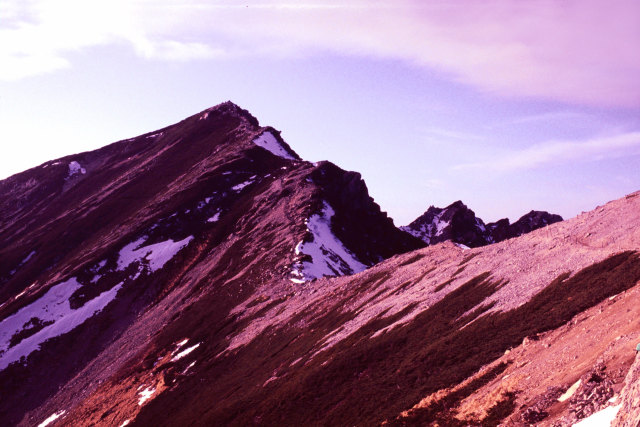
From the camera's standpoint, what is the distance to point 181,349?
85438 mm

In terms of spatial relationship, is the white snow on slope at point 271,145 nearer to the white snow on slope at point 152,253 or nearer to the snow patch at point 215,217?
the snow patch at point 215,217

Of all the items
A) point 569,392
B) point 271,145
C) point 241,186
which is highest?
point 271,145

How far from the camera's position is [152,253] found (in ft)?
434

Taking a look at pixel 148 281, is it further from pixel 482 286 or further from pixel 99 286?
pixel 482 286

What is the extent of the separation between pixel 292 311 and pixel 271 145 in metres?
115

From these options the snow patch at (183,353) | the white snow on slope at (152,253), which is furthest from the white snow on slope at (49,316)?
the snow patch at (183,353)

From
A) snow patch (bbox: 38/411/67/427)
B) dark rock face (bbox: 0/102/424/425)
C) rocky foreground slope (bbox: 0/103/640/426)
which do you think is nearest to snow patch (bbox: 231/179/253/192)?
dark rock face (bbox: 0/102/424/425)

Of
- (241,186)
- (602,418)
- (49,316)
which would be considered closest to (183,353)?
(49,316)

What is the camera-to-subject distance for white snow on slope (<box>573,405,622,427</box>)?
20.1 metres

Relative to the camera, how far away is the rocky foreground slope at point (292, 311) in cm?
3393

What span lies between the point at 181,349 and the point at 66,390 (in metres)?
24.0

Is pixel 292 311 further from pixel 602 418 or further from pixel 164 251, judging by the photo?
pixel 164 251

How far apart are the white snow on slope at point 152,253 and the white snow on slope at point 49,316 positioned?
8.89 metres

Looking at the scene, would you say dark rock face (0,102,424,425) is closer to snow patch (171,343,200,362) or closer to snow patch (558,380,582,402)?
snow patch (171,343,200,362)
